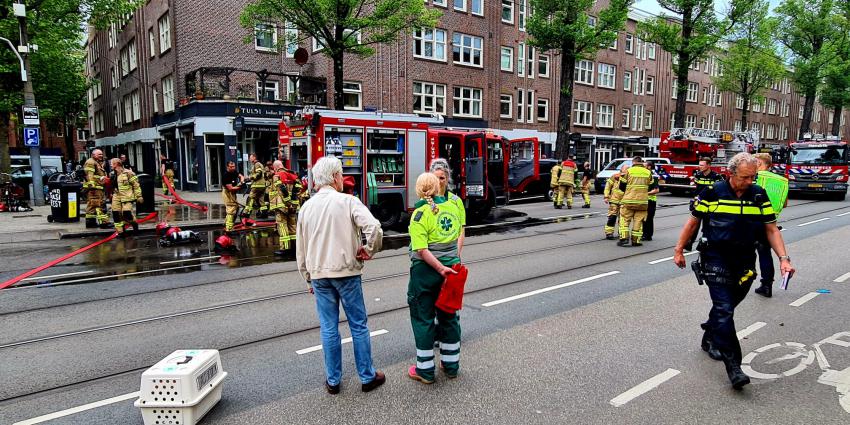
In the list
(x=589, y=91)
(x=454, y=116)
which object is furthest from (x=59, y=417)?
(x=589, y=91)

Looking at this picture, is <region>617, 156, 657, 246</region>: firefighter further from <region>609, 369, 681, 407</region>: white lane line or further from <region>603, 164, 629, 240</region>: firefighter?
<region>609, 369, 681, 407</region>: white lane line

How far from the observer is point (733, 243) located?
13.6 ft

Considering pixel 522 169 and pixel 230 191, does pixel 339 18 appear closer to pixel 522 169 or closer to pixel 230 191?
pixel 230 191

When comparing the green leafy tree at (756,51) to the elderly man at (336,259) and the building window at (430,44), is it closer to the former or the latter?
the building window at (430,44)

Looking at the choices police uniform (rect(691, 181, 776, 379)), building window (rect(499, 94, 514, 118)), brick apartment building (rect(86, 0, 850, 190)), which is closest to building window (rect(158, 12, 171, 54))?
brick apartment building (rect(86, 0, 850, 190))

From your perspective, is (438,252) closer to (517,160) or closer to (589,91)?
(517,160)

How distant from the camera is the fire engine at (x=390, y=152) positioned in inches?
479

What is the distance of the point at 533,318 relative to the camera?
19.0 ft

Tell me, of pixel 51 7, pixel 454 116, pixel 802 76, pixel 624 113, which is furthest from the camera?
pixel 624 113

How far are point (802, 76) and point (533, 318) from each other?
44.4 metres

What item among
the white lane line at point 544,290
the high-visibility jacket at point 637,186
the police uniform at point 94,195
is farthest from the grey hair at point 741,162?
the police uniform at point 94,195

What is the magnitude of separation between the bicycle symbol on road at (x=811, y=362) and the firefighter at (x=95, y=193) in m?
13.7

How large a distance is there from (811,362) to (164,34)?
29.5 meters

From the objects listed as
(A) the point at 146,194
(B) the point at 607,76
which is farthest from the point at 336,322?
(B) the point at 607,76
